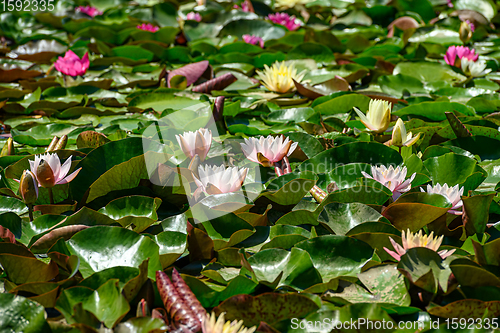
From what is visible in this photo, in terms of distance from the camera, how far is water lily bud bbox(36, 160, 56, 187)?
55.7 inches

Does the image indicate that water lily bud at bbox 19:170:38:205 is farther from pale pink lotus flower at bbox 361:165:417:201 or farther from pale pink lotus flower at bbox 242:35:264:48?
pale pink lotus flower at bbox 242:35:264:48

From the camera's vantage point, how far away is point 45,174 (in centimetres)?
143

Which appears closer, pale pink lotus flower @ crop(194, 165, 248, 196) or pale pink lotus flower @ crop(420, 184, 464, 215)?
pale pink lotus flower @ crop(420, 184, 464, 215)

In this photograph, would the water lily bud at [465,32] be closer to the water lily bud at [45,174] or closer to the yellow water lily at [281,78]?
the yellow water lily at [281,78]

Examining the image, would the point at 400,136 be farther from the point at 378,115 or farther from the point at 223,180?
the point at 223,180

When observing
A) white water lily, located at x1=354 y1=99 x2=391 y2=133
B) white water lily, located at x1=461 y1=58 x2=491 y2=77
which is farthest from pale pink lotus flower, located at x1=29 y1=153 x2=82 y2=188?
white water lily, located at x1=461 y1=58 x2=491 y2=77

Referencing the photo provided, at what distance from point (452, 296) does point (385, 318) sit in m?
0.24

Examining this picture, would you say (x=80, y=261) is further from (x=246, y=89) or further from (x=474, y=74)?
(x=474, y=74)

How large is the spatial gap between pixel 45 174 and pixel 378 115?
1.35 metres

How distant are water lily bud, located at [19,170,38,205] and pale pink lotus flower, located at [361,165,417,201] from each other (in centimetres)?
112

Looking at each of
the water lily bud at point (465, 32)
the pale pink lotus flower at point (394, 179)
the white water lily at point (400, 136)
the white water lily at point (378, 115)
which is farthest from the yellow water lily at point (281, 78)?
the water lily bud at point (465, 32)

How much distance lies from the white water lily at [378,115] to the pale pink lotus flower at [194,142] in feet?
2.21

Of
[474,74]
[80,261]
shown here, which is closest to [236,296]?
[80,261]

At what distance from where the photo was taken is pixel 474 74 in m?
3.17
